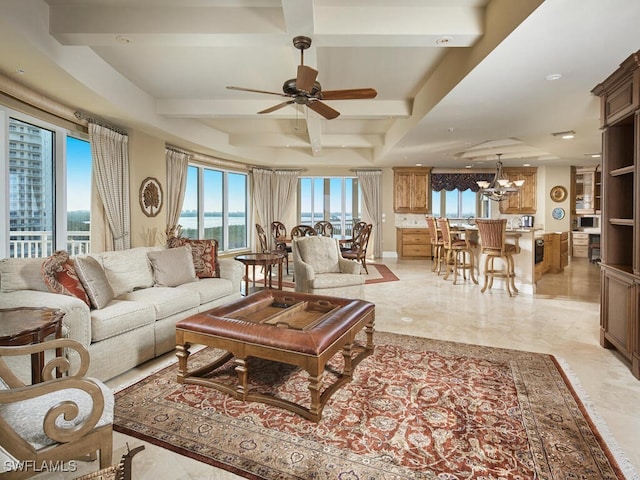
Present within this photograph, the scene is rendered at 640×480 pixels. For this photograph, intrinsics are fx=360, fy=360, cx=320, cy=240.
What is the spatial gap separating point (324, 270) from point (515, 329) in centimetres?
230

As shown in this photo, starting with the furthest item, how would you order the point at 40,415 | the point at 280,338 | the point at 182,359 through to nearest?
the point at 182,359
the point at 280,338
the point at 40,415

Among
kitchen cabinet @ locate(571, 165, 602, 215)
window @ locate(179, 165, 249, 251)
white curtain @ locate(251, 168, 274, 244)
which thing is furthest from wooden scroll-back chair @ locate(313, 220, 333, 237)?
kitchen cabinet @ locate(571, 165, 602, 215)

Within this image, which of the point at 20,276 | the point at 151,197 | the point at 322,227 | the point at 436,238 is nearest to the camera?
the point at 20,276

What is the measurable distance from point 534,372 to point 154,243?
17.7ft

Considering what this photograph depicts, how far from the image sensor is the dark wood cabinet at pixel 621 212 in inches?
109

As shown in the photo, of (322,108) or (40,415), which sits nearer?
(40,415)

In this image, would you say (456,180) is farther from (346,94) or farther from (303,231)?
(346,94)

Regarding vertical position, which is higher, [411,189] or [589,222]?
[411,189]

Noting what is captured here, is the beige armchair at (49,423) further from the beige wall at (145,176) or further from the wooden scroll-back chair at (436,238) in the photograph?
the wooden scroll-back chair at (436,238)

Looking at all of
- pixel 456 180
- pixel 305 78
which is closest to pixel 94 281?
pixel 305 78

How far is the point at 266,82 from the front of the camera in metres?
4.61

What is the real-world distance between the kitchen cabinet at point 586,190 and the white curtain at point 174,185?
9.56 metres

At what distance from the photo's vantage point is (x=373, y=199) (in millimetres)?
9727

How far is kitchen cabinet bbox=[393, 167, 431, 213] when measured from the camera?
385 inches
